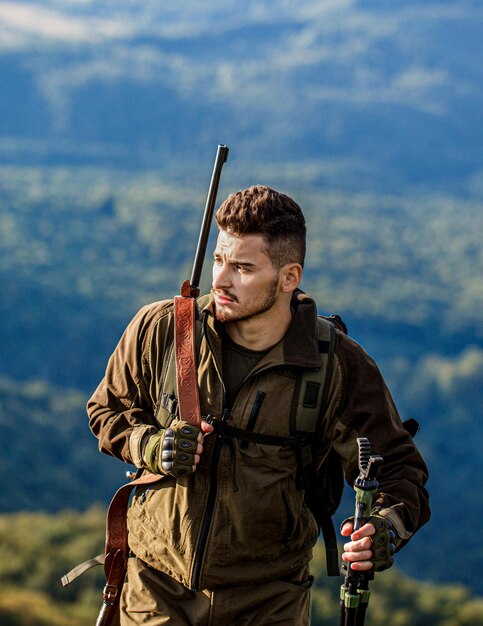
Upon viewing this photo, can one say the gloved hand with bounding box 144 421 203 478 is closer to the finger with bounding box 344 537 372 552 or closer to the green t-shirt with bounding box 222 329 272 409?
the green t-shirt with bounding box 222 329 272 409

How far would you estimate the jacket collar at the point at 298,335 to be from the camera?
13.5 ft

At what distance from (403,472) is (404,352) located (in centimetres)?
2628

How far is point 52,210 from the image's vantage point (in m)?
35.0

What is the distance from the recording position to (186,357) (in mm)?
4184

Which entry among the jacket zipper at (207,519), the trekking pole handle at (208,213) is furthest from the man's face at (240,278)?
the jacket zipper at (207,519)

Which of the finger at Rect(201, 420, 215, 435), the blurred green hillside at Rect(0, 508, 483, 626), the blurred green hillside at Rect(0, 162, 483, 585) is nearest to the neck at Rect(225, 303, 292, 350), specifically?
the finger at Rect(201, 420, 215, 435)

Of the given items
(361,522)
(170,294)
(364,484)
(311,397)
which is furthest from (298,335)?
(170,294)

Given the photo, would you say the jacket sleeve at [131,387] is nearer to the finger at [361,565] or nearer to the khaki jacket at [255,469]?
the khaki jacket at [255,469]

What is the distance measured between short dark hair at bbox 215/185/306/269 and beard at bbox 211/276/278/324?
10 cm

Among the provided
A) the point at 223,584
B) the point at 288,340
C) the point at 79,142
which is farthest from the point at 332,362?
the point at 79,142

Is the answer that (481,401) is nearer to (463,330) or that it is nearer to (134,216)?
(463,330)

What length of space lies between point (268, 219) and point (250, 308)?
356mm

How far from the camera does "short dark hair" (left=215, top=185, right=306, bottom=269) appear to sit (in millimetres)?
4176

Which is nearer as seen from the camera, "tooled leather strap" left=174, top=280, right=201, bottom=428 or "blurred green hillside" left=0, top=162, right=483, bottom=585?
"tooled leather strap" left=174, top=280, right=201, bottom=428
